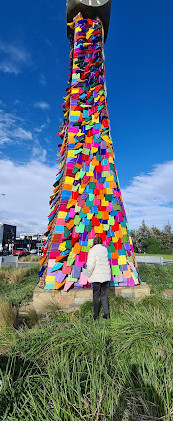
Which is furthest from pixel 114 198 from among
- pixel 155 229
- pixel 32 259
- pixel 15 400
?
pixel 155 229

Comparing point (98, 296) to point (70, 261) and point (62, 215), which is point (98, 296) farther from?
point (62, 215)

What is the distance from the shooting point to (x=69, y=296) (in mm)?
4668

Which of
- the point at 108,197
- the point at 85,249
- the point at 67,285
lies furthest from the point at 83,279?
the point at 108,197

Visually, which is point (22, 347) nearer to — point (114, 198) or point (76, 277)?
point (76, 277)

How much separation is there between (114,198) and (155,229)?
43.1 meters

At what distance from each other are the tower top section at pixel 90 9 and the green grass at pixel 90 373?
26.7ft

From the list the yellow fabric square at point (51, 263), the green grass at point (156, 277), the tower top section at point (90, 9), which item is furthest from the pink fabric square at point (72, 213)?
the tower top section at point (90, 9)

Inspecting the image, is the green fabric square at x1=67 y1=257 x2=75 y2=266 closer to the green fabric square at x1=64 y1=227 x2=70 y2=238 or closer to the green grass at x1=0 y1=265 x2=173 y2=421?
the green fabric square at x1=64 y1=227 x2=70 y2=238

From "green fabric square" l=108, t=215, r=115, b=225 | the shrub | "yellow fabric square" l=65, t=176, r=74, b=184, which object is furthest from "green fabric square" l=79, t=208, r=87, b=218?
the shrub

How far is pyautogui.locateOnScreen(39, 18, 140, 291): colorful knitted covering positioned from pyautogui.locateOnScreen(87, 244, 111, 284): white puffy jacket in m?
1.10

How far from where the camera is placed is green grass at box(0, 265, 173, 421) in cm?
156

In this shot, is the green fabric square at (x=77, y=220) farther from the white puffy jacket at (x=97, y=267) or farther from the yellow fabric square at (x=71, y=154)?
the yellow fabric square at (x=71, y=154)

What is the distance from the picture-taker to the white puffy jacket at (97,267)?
12.2 ft

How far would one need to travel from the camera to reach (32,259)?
66.2 ft
